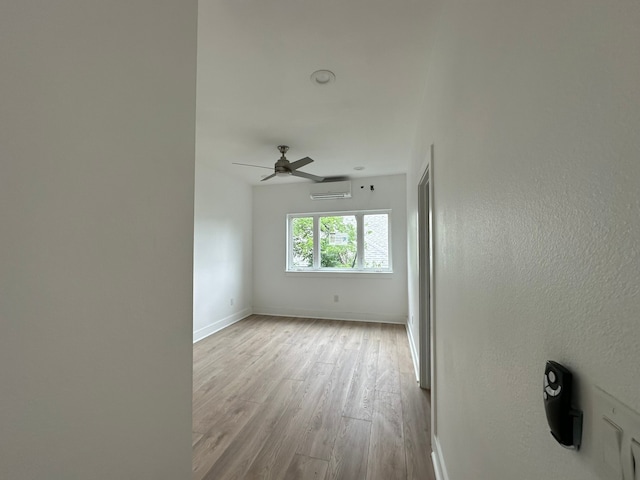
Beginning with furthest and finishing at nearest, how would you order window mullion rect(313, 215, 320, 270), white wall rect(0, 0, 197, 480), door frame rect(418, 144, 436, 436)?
window mullion rect(313, 215, 320, 270)
door frame rect(418, 144, 436, 436)
white wall rect(0, 0, 197, 480)

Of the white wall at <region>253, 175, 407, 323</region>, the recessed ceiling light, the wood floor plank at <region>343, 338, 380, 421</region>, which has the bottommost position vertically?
the wood floor plank at <region>343, 338, 380, 421</region>

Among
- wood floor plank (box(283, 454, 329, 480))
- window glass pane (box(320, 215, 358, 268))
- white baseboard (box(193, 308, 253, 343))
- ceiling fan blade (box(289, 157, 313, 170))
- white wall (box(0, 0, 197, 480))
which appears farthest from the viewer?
window glass pane (box(320, 215, 358, 268))

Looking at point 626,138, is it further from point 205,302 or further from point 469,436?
point 205,302

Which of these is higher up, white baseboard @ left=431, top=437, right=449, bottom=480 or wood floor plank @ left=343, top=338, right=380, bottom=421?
white baseboard @ left=431, top=437, right=449, bottom=480

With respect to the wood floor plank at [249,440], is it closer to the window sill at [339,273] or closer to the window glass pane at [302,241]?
the window sill at [339,273]

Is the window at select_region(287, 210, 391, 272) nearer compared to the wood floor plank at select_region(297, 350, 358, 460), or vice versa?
the wood floor plank at select_region(297, 350, 358, 460)

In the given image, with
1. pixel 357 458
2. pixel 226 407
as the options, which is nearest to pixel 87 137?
pixel 357 458

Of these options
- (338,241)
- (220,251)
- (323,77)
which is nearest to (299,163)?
(323,77)

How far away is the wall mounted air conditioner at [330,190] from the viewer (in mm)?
4727

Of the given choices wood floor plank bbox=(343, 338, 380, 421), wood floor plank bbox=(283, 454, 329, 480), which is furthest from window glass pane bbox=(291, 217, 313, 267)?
wood floor plank bbox=(283, 454, 329, 480)

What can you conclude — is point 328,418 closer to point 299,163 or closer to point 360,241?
point 299,163

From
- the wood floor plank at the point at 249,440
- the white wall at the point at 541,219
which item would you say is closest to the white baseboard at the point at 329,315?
the wood floor plank at the point at 249,440

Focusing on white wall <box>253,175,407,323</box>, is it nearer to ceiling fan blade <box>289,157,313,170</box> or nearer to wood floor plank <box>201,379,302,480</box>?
ceiling fan blade <box>289,157,313,170</box>

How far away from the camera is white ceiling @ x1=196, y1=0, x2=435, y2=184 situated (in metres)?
1.44
